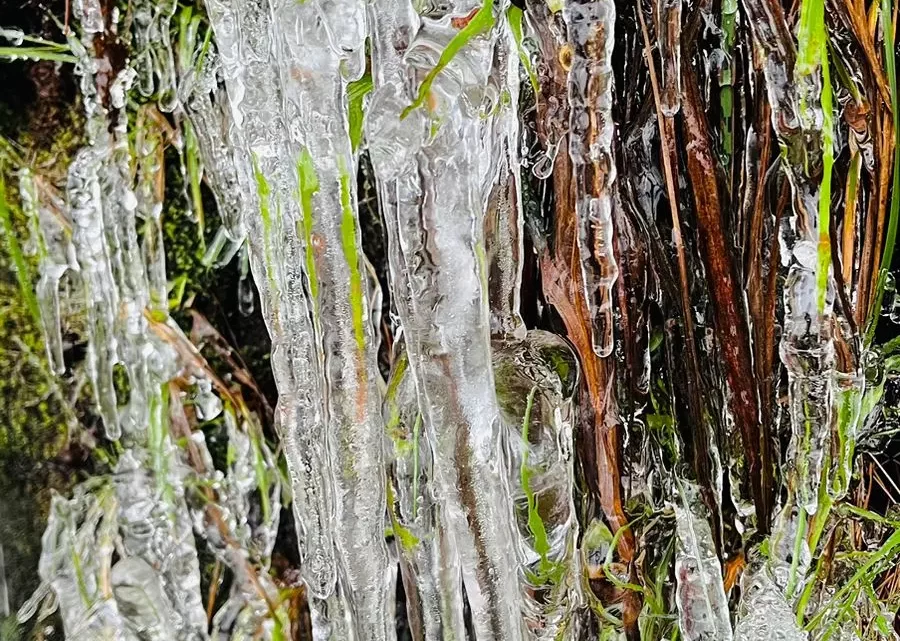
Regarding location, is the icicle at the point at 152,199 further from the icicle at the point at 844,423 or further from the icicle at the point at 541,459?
the icicle at the point at 844,423

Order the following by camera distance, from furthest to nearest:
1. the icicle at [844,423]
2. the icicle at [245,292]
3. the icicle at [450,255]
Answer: the icicle at [245,292]
the icicle at [844,423]
the icicle at [450,255]

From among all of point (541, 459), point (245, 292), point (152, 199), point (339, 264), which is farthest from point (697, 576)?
point (152, 199)

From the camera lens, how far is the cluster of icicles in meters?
0.64

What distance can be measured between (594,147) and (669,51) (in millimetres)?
112

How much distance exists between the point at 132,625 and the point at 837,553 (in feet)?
2.52

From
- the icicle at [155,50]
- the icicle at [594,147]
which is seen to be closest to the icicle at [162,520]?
the icicle at [155,50]

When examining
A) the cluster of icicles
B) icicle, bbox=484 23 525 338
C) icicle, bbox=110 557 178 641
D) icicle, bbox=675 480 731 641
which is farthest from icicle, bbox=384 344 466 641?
icicle, bbox=110 557 178 641

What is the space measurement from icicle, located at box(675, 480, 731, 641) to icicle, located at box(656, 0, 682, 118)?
371 millimetres

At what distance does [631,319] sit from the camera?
78cm

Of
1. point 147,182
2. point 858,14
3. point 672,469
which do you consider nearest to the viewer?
point 858,14

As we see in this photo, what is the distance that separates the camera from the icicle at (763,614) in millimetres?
781

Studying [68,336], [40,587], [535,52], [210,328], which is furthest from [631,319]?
[40,587]

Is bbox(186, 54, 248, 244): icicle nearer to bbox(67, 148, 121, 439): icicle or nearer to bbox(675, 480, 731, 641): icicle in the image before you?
bbox(67, 148, 121, 439): icicle

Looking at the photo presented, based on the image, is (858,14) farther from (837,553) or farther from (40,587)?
(40,587)
